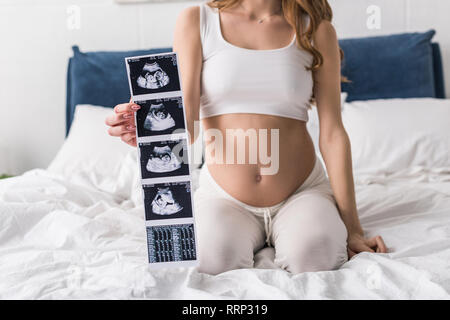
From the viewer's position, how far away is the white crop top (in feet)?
4.20

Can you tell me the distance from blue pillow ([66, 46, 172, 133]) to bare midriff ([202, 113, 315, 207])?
122cm

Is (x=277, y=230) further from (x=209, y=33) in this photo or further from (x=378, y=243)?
(x=209, y=33)

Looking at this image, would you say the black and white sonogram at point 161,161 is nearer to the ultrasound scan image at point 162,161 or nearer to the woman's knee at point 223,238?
the ultrasound scan image at point 162,161

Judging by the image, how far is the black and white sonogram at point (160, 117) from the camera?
102 cm

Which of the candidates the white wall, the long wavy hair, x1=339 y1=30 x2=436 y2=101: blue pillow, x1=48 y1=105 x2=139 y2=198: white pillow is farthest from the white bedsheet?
the white wall

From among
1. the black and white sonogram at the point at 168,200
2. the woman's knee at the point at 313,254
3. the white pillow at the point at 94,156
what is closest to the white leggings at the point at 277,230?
the woman's knee at the point at 313,254

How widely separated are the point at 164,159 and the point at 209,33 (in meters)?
0.47

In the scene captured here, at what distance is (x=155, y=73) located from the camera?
1.01 meters

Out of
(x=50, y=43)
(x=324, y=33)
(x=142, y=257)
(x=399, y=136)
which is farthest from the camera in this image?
(x=50, y=43)

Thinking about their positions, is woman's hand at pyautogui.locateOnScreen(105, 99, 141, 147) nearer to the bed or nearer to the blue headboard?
the bed

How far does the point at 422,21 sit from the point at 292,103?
156 centimetres

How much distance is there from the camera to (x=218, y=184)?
4.15 feet

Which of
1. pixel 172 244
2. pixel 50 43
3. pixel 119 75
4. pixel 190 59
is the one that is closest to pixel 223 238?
pixel 172 244

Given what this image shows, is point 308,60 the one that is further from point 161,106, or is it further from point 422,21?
point 422,21
